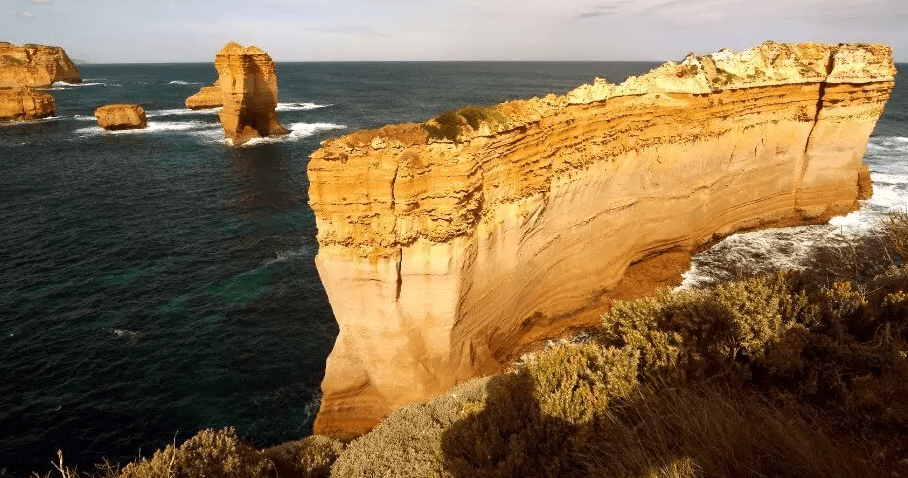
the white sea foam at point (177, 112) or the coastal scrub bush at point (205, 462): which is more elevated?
the white sea foam at point (177, 112)

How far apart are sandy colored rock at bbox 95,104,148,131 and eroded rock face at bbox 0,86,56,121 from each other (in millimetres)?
15871

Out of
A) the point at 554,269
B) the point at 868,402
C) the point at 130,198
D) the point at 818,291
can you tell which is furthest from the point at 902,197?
the point at 130,198

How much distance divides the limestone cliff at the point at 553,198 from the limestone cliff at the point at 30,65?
418 ft

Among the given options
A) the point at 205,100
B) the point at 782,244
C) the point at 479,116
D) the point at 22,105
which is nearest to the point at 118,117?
the point at 22,105

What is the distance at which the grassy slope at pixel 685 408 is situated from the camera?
6.15m

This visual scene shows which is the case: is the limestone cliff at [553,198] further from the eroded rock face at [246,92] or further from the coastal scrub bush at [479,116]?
the eroded rock face at [246,92]

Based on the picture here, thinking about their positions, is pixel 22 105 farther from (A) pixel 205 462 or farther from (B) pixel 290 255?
(A) pixel 205 462

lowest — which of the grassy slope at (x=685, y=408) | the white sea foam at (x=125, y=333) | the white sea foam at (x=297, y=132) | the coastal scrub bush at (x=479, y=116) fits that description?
the white sea foam at (x=125, y=333)

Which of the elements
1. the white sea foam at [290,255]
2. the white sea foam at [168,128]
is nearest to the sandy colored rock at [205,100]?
the white sea foam at [168,128]

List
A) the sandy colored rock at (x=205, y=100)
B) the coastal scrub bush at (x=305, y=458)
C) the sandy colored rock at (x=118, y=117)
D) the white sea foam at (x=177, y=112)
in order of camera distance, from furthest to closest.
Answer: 1. the sandy colored rock at (x=205, y=100)
2. the white sea foam at (x=177, y=112)
3. the sandy colored rock at (x=118, y=117)
4. the coastal scrub bush at (x=305, y=458)

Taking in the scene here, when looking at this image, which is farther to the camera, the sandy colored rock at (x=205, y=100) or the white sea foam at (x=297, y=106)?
the white sea foam at (x=297, y=106)

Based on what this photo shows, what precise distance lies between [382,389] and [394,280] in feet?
13.5

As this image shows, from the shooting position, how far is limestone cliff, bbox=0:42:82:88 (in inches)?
3952

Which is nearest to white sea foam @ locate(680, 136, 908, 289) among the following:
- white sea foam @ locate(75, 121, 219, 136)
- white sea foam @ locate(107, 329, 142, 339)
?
white sea foam @ locate(107, 329, 142, 339)
